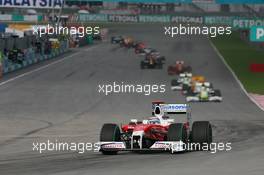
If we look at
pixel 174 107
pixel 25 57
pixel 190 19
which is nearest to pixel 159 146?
pixel 174 107

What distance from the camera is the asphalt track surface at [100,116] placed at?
16.8 m

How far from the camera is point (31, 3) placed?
62438mm

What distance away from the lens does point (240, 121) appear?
28188 mm

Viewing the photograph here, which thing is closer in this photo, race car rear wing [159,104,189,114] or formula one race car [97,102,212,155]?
formula one race car [97,102,212,155]

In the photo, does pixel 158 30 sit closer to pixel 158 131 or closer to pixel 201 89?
pixel 201 89

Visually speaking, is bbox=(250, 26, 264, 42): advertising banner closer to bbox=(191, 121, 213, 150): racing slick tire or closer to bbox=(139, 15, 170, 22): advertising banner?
bbox=(191, 121, 213, 150): racing slick tire

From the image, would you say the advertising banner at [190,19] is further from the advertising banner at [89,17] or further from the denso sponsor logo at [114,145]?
the denso sponsor logo at [114,145]

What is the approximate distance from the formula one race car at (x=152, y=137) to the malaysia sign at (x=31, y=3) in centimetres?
4296

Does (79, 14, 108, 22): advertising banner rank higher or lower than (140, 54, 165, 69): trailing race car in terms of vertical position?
lower

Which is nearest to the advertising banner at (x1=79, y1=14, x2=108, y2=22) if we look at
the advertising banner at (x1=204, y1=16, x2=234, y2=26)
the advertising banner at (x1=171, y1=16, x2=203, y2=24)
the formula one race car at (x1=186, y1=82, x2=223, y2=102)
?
the advertising banner at (x1=171, y1=16, x2=203, y2=24)

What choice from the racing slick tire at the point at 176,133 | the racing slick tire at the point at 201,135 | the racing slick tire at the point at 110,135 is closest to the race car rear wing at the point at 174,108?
the racing slick tire at the point at 201,135

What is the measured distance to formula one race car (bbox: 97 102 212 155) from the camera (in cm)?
1877

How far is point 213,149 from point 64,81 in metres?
27.8

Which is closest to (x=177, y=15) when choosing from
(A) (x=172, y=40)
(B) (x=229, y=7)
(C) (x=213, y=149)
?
(B) (x=229, y=7)
